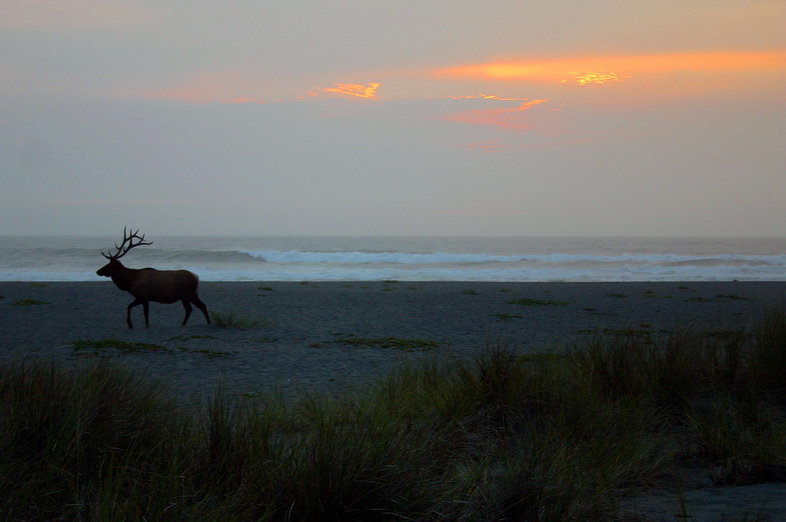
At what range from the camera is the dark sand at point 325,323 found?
804 cm

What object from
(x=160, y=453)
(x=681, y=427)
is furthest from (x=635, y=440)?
(x=160, y=453)

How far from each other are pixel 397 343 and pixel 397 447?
680cm

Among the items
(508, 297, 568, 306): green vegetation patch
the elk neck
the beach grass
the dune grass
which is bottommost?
the beach grass

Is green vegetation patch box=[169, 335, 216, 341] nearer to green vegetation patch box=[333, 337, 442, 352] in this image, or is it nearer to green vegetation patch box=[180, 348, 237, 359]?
green vegetation patch box=[180, 348, 237, 359]

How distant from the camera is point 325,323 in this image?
13.2 meters

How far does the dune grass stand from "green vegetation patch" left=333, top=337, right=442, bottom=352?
4.42 m

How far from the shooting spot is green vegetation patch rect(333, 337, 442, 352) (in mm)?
9836

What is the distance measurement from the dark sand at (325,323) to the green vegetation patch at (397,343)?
6.5 inches

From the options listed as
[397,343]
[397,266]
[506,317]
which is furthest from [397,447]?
[397,266]

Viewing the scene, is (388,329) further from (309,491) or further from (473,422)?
(309,491)

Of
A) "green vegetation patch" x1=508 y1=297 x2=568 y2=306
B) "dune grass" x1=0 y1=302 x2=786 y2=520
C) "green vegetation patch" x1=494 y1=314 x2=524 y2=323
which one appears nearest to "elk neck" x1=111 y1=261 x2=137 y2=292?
"green vegetation patch" x1=494 y1=314 x2=524 y2=323

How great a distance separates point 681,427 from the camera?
193 inches

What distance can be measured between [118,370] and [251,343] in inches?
242

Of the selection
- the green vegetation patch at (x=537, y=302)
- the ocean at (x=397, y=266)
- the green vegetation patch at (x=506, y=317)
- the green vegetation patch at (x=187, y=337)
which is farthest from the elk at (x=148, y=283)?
the ocean at (x=397, y=266)
